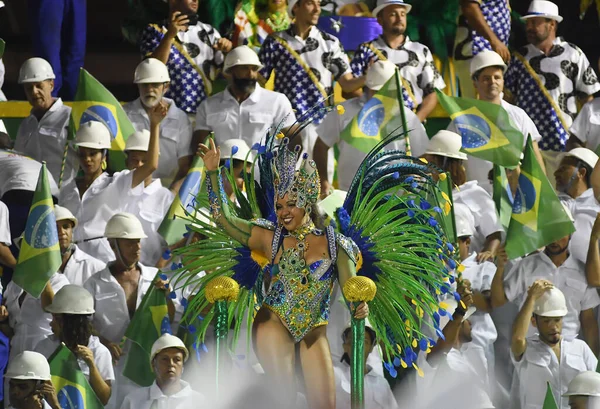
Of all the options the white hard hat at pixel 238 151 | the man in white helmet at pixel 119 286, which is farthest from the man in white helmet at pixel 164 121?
the man in white helmet at pixel 119 286

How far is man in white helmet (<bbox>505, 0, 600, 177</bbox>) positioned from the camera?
48.2 ft

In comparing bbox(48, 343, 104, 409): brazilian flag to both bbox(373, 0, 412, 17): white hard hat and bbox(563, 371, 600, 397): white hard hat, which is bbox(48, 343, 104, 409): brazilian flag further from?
bbox(373, 0, 412, 17): white hard hat

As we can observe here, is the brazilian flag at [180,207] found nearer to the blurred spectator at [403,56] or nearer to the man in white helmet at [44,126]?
the man in white helmet at [44,126]

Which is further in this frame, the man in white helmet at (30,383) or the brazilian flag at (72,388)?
the brazilian flag at (72,388)

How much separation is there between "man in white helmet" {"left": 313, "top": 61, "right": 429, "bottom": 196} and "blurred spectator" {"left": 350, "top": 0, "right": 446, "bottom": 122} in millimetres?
365

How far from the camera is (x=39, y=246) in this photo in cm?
1189

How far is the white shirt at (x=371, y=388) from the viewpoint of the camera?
11469 millimetres

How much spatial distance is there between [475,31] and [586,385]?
13.4 ft

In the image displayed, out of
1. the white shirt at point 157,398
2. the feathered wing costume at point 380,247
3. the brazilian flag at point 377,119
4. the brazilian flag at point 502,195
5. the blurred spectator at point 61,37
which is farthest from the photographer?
the blurred spectator at point 61,37

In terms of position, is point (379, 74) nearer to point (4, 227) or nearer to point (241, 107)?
point (241, 107)

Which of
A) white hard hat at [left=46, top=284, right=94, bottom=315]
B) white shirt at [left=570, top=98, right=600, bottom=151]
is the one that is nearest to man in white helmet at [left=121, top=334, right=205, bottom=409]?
white hard hat at [left=46, top=284, right=94, bottom=315]

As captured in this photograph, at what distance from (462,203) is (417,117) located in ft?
3.11

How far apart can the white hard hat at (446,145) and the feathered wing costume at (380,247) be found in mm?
3272

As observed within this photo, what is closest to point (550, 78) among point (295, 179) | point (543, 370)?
point (543, 370)
